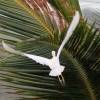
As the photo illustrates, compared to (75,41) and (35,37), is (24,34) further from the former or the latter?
(75,41)

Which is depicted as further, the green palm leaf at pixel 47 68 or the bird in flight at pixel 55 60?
the green palm leaf at pixel 47 68

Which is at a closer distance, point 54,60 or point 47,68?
point 54,60

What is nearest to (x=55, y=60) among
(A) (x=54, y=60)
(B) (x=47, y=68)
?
(A) (x=54, y=60)

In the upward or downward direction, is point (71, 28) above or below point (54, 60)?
above

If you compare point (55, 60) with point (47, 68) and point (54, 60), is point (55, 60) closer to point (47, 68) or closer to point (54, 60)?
point (54, 60)

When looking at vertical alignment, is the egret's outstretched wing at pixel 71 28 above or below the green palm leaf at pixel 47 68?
above

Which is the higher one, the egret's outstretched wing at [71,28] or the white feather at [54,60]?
the egret's outstretched wing at [71,28]

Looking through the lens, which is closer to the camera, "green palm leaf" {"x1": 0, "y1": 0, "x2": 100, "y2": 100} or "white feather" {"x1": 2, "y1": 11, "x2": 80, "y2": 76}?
"white feather" {"x1": 2, "y1": 11, "x2": 80, "y2": 76}

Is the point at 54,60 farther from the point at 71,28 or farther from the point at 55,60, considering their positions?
the point at 71,28

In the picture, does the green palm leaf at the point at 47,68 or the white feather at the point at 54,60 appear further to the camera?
the green palm leaf at the point at 47,68

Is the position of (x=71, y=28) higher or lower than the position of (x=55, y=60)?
higher

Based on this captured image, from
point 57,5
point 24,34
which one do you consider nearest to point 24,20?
point 24,34
